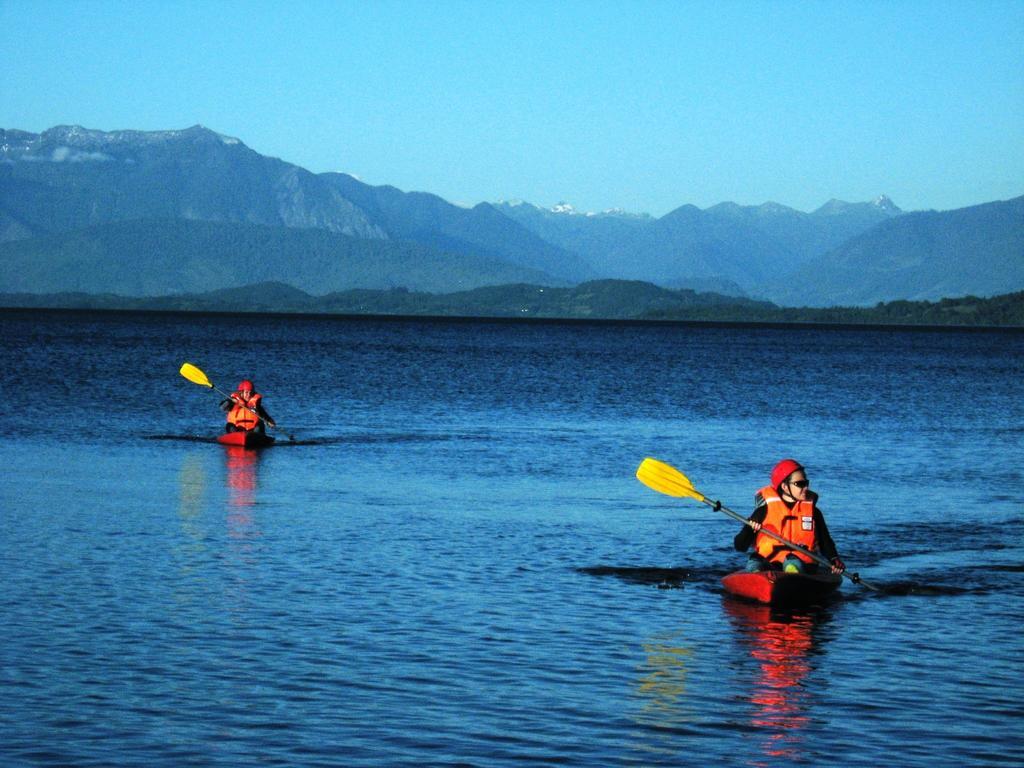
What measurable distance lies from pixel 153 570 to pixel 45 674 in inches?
250

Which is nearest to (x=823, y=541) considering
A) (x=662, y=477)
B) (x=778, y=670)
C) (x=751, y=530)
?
(x=751, y=530)

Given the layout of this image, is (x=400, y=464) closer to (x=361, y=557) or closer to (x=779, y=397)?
(x=361, y=557)

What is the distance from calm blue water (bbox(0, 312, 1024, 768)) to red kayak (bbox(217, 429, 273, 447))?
1.21 ft

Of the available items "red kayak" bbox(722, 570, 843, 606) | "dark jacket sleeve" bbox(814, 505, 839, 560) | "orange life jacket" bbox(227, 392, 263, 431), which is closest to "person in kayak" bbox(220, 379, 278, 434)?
"orange life jacket" bbox(227, 392, 263, 431)

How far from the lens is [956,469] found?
140ft

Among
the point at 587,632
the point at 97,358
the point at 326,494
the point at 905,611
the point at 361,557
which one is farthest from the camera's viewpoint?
the point at 97,358

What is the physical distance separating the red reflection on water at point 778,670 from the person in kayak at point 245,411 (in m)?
22.9

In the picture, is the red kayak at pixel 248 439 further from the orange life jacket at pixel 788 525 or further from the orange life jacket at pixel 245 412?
the orange life jacket at pixel 788 525

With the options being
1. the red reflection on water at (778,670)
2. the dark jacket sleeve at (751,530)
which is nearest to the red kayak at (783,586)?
the red reflection on water at (778,670)

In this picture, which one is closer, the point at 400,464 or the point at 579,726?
the point at 579,726

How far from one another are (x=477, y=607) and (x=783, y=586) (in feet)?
13.4

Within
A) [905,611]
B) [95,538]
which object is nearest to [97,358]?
[95,538]

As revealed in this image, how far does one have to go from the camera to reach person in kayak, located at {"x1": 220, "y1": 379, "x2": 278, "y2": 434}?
42625 mm

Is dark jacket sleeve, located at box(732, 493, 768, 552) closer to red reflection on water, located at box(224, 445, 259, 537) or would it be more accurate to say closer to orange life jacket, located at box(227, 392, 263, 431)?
red reflection on water, located at box(224, 445, 259, 537)
